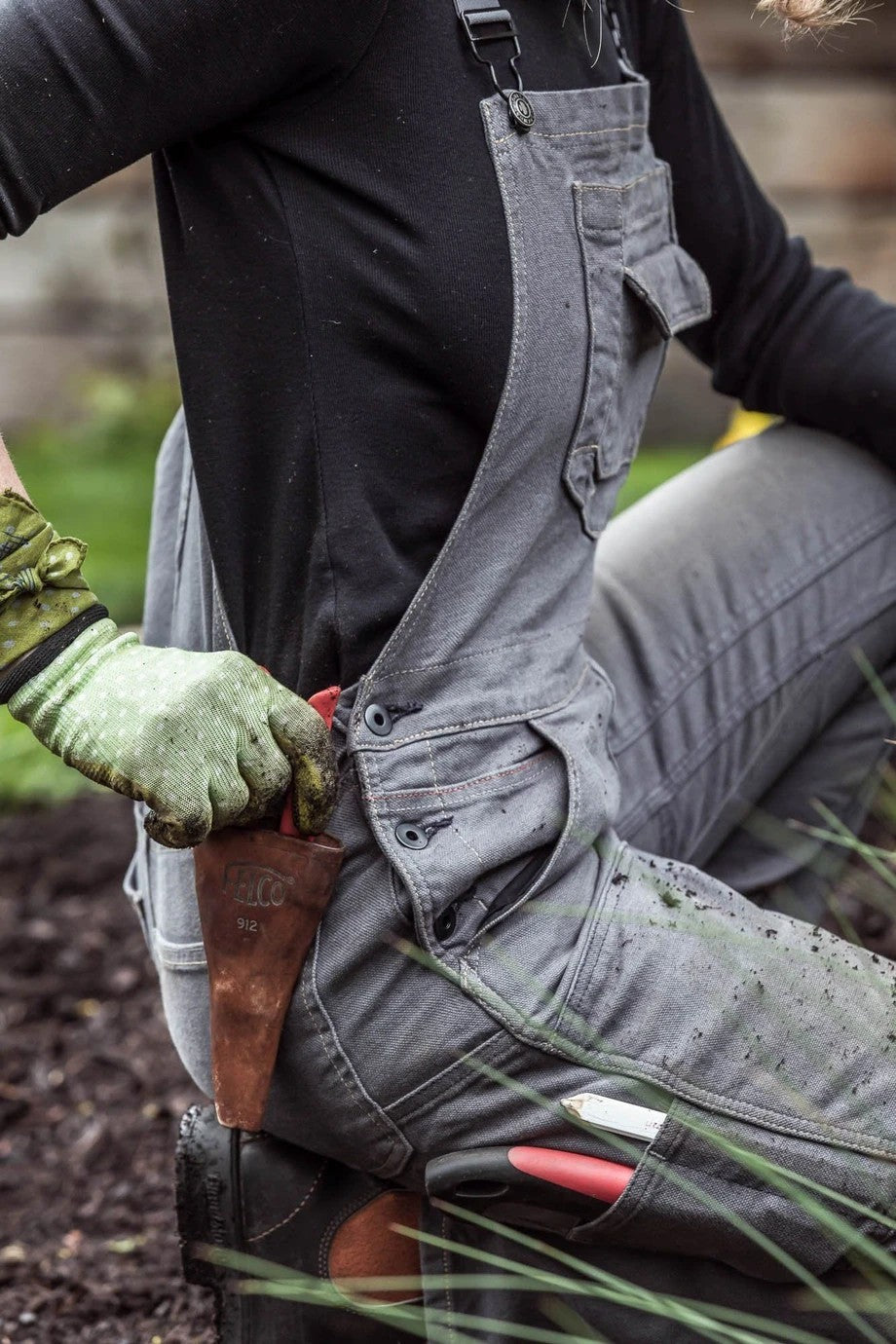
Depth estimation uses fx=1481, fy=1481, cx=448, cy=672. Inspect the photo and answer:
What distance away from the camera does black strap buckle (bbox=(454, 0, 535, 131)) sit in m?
1.32

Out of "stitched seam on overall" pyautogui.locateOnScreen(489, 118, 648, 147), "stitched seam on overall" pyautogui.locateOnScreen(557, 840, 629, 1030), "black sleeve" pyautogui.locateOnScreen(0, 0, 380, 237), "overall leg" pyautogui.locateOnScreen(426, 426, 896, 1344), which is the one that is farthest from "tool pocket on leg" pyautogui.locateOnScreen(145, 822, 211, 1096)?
"stitched seam on overall" pyautogui.locateOnScreen(489, 118, 648, 147)

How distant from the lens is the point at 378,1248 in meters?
1.49

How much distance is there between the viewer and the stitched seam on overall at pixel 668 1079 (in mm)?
1311

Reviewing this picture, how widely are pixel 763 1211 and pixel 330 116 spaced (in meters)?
1.03

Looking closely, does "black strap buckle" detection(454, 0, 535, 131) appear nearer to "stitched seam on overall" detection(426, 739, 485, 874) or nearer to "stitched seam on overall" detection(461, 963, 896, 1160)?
"stitched seam on overall" detection(426, 739, 485, 874)

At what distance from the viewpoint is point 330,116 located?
127 cm

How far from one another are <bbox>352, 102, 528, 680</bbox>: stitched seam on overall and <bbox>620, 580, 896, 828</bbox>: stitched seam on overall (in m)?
0.44

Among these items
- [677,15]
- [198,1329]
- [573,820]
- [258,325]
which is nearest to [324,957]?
[573,820]

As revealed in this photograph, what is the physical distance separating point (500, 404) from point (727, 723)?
59 centimetres

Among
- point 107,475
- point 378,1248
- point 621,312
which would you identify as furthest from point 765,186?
point 378,1248

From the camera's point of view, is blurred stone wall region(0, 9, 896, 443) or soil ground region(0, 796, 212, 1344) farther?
blurred stone wall region(0, 9, 896, 443)

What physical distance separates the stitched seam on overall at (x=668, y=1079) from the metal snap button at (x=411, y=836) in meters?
0.12

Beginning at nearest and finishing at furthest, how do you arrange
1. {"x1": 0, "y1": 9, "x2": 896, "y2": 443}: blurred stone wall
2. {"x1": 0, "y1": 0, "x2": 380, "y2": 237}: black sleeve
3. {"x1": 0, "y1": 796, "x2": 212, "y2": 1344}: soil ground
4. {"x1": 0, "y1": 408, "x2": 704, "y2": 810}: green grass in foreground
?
1. {"x1": 0, "y1": 0, "x2": 380, "y2": 237}: black sleeve
2. {"x1": 0, "y1": 796, "x2": 212, "y2": 1344}: soil ground
3. {"x1": 0, "y1": 408, "x2": 704, "y2": 810}: green grass in foreground
4. {"x1": 0, "y1": 9, "x2": 896, "y2": 443}: blurred stone wall

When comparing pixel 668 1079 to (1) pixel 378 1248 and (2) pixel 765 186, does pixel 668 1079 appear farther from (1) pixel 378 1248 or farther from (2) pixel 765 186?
(2) pixel 765 186
